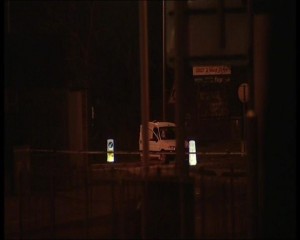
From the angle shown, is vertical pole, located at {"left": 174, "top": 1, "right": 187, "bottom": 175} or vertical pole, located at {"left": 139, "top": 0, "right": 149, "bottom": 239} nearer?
vertical pole, located at {"left": 174, "top": 1, "right": 187, "bottom": 175}

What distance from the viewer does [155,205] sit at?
889 centimetres

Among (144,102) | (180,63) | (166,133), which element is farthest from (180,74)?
(166,133)

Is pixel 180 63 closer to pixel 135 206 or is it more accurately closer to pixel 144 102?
pixel 144 102

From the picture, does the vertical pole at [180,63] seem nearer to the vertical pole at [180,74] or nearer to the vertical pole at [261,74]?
the vertical pole at [180,74]

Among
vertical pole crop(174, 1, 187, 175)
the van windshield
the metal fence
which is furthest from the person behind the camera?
the van windshield

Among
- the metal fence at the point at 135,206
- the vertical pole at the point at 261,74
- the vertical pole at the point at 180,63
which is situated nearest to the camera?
the vertical pole at the point at 261,74

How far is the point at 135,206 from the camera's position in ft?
31.1

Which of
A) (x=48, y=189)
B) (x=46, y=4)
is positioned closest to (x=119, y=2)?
(x=46, y=4)

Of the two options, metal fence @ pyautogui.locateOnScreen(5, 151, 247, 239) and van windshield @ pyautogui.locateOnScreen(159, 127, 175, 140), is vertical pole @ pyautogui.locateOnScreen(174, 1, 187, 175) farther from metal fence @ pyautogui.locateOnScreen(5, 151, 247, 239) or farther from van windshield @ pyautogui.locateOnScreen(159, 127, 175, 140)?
van windshield @ pyautogui.locateOnScreen(159, 127, 175, 140)

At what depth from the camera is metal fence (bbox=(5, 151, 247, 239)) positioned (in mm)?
8883

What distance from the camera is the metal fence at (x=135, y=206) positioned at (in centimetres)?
888

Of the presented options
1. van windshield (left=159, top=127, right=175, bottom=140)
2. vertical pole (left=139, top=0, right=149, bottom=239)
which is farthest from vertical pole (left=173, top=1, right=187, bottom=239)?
van windshield (left=159, top=127, right=175, bottom=140)

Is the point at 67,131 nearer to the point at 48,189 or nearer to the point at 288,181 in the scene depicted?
the point at 48,189

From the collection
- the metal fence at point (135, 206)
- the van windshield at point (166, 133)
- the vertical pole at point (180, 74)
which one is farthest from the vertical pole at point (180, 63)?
the van windshield at point (166, 133)
